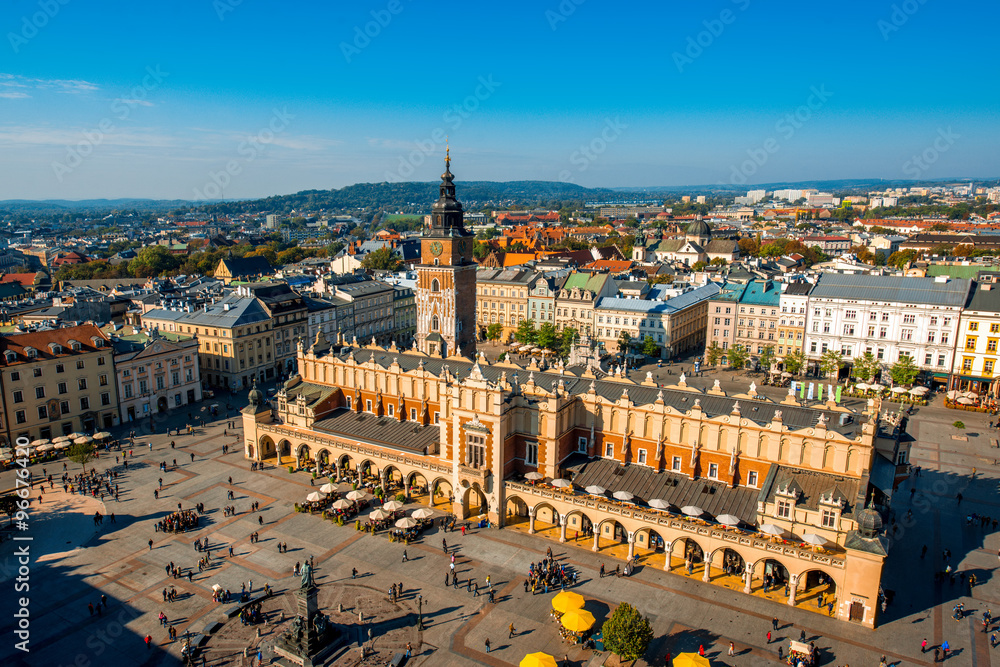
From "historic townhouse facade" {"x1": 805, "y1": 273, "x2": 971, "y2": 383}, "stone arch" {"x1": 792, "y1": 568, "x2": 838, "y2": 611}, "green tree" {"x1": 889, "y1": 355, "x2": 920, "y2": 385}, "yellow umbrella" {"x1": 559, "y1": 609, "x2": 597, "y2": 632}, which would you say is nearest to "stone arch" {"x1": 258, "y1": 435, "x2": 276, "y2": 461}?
"yellow umbrella" {"x1": 559, "y1": 609, "x2": 597, "y2": 632}

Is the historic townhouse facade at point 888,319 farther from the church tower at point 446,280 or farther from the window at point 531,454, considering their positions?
the window at point 531,454

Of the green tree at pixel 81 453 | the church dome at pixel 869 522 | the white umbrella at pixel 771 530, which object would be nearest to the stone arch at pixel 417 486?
the white umbrella at pixel 771 530

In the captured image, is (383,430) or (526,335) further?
(526,335)

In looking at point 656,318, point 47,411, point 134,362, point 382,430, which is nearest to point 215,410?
point 134,362

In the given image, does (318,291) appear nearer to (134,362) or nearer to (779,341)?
(134,362)

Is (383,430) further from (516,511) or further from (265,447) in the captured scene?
(516,511)

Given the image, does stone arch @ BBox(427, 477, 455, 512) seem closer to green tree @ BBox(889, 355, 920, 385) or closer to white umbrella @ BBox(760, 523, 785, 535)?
white umbrella @ BBox(760, 523, 785, 535)

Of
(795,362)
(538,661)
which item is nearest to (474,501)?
(538,661)

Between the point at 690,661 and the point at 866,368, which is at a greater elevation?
the point at 866,368
